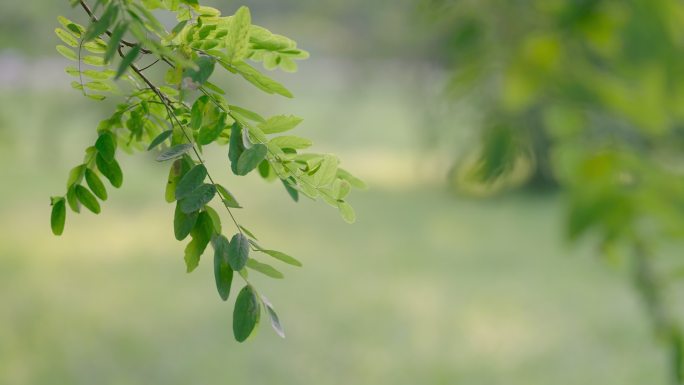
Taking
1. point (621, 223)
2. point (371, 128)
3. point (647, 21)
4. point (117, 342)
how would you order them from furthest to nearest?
point (371, 128)
point (117, 342)
point (621, 223)
point (647, 21)

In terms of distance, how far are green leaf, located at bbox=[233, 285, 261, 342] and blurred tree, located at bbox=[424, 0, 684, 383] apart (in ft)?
2.41

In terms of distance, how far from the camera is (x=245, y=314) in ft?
2.01

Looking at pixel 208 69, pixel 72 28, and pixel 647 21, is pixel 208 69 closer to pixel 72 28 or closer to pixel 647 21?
pixel 72 28

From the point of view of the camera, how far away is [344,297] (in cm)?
570

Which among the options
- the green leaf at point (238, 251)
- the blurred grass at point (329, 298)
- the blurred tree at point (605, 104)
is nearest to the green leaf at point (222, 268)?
the green leaf at point (238, 251)

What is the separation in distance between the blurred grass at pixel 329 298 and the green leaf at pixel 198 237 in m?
2.79

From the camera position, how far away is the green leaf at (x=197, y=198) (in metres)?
0.61

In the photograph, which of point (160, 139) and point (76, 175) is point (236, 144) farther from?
point (76, 175)

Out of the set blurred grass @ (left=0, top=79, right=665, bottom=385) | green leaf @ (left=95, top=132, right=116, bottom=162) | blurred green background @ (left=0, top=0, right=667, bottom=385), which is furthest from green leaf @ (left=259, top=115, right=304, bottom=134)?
blurred grass @ (left=0, top=79, right=665, bottom=385)

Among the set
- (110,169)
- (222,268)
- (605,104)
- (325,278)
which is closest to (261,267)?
(222,268)

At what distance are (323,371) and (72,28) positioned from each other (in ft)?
12.3

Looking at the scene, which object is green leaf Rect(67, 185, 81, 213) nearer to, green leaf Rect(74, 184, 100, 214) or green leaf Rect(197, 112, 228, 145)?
green leaf Rect(74, 184, 100, 214)

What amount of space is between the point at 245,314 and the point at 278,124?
0.15 meters

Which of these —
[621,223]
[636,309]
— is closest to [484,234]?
[636,309]
